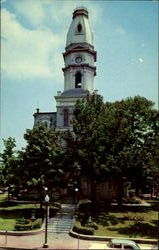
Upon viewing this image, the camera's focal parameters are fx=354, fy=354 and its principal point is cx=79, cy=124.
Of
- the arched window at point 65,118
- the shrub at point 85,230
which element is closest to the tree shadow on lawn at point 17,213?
the shrub at point 85,230

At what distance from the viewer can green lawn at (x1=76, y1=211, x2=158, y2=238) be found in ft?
86.4

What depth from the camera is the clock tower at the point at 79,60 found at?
5203cm

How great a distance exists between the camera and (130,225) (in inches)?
1146

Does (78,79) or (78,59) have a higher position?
(78,59)

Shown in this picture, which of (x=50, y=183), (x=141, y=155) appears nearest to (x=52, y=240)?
(x=50, y=183)

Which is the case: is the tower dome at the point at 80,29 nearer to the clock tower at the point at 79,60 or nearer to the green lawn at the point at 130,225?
the clock tower at the point at 79,60

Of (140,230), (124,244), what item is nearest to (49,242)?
(124,244)

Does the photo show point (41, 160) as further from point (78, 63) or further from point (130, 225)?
point (78, 63)

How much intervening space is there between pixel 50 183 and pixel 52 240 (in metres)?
8.34

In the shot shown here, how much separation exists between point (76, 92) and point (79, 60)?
5.09m

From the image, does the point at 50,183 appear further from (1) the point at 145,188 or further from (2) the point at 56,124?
(2) the point at 56,124

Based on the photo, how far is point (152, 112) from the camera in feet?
124

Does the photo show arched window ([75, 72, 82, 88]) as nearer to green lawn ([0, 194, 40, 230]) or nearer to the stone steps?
green lawn ([0, 194, 40, 230])

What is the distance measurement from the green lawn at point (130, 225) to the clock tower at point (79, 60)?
2200cm
